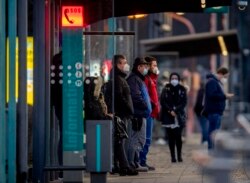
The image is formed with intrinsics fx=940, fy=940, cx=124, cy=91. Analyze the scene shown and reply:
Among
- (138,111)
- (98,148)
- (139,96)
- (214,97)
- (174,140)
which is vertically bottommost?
(174,140)

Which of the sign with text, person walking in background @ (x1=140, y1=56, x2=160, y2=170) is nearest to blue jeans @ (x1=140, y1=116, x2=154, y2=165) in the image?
person walking in background @ (x1=140, y1=56, x2=160, y2=170)

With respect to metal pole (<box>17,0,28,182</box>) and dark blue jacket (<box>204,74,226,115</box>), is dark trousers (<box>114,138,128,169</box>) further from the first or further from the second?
dark blue jacket (<box>204,74,226,115</box>)

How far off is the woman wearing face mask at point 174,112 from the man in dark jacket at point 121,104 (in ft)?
11.0

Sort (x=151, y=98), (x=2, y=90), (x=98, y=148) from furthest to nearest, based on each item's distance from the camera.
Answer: (x=151, y=98)
(x=2, y=90)
(x=98, y=148)

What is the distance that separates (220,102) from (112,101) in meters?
5.59

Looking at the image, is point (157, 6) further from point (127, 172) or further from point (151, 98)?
point (127, 172)

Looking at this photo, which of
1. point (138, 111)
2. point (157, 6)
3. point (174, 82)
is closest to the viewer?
point (138, 111)

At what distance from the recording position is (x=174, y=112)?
18.5m

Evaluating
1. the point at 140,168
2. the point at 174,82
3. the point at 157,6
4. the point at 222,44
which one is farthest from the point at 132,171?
the point at 222,44

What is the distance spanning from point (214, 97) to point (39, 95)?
6.35 metres

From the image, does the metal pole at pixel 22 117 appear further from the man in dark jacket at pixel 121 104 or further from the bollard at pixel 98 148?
the man in dark jacket at pixel 121 104

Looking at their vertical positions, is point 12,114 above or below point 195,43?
below

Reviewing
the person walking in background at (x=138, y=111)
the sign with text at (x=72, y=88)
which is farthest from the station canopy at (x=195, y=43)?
the sign with text at (x=72, y=88)

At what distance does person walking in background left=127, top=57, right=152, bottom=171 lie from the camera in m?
15.3
